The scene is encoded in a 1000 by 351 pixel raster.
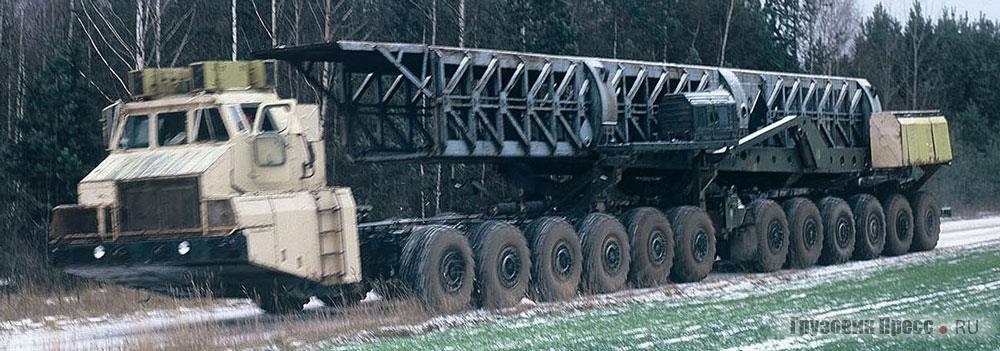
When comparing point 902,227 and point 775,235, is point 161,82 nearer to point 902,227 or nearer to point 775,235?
point 775,235

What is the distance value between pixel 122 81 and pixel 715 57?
87.0 feet

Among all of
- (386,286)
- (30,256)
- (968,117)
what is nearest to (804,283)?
(386,286)

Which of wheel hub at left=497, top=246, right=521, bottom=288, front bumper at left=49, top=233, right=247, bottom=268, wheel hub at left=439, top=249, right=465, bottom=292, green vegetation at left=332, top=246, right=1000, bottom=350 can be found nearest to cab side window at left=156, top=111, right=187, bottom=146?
front bumper at left=49, top=233, right=247, bottom=268

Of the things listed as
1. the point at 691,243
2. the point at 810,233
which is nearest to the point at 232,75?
the point at 691,243

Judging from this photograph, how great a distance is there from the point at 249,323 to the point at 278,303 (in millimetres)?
1053

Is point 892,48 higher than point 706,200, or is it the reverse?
point 892,48

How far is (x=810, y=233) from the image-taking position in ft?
75.9

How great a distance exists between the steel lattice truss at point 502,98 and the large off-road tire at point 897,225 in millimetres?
4101

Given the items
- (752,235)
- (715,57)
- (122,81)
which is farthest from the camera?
(715,57)

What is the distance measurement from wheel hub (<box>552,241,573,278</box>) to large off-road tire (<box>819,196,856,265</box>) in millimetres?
6815

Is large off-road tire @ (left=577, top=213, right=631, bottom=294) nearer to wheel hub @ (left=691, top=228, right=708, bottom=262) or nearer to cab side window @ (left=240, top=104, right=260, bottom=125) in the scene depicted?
wheel hub @ (left=691, top=228, right=708, bottom=262)

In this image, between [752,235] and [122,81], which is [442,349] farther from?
[122,81]

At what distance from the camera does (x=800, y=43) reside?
5019cm

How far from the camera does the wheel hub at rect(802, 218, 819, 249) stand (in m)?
23.0
